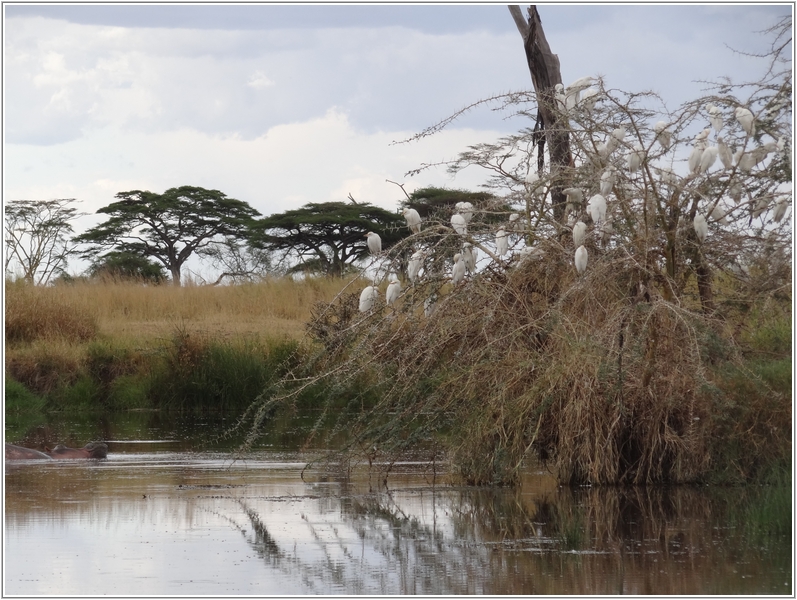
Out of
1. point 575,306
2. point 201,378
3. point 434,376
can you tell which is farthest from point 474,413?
point 201,378

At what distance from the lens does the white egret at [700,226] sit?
25.4 feet

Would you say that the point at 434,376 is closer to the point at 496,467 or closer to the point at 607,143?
the point at 496,467

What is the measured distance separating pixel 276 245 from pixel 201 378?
16282 mm

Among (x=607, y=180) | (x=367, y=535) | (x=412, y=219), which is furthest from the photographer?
(x=412, y=219)

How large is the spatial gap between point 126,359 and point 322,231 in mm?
15305

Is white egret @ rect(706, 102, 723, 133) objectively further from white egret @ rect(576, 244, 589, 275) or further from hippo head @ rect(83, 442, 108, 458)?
hippo head @ rect(83, 442, 108, 458)

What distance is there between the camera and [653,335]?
25.0 ft

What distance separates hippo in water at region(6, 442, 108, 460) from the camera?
364 inches

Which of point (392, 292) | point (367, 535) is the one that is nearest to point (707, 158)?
point (392, 292)

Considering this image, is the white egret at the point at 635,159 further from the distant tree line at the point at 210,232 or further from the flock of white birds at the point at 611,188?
the distant tree line at the point at 210,232

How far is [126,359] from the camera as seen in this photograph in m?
16.0

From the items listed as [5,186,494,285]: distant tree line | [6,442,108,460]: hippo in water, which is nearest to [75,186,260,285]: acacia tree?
[5,186,494,285]: distant tree line

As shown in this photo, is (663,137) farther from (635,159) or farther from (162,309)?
(162,309)

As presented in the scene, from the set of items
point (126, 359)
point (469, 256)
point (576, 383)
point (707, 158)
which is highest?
point (707, 158)
